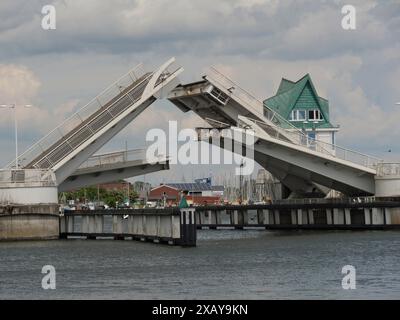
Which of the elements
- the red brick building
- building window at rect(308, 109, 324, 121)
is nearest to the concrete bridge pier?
building window at rect(308, 109, 324, 121)

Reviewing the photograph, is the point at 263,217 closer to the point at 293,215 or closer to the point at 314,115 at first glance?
the point at 293,215

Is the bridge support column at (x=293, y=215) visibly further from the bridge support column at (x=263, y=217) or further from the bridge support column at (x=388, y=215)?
the bridge support column at (x=388, y=215)

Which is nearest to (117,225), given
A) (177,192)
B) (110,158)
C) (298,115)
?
(110,158)

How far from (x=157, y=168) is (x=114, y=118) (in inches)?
378

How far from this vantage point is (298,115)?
334 ft

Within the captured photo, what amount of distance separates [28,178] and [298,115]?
50.3m

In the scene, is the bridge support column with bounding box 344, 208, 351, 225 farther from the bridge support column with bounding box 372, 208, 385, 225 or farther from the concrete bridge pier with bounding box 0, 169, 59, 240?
the concrete bridge pier with bounding box 0, 169, 59, 240

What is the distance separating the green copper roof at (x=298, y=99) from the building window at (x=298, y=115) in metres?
0.40

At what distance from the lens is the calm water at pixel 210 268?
30.8 metres

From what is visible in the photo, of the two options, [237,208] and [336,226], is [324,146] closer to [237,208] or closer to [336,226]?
[336,226]

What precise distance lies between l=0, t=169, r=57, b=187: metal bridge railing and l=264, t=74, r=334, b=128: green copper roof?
43.5 metres

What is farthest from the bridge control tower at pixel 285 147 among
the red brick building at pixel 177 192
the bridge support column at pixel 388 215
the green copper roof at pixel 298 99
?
the red brick building at pixel 177 192

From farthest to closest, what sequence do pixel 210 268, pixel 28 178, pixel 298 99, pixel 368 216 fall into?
pixel 298 99 < pixel 368 216 < pixel 28 178 < pixel 210 268

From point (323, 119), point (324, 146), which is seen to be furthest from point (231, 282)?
point (323, 119)
